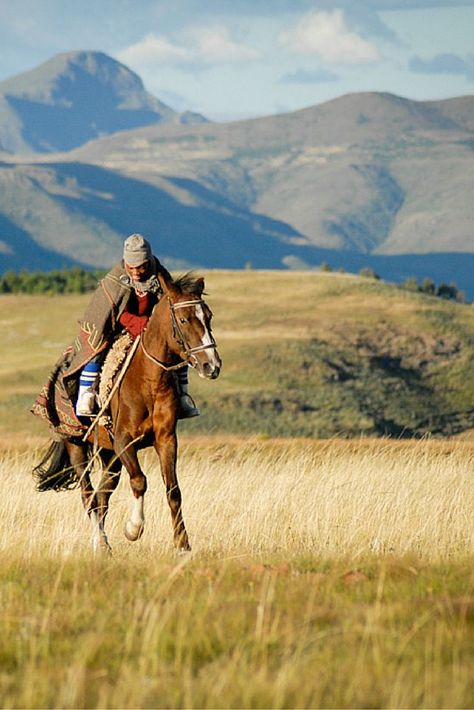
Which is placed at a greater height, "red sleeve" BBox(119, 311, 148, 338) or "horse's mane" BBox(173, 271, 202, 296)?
"horse's mane" BBox(173, 271, 202, 296)

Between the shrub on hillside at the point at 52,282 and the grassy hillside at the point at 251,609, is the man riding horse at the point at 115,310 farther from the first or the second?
the shrub on hillside at the point at 52,282

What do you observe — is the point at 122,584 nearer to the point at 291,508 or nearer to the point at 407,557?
the point at 407,557

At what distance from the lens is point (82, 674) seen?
566 centimetres

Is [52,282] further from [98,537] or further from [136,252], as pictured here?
[98,537]

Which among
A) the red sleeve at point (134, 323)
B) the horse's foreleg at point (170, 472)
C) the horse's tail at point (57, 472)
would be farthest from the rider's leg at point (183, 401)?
the horse's tail at point (57, 472)

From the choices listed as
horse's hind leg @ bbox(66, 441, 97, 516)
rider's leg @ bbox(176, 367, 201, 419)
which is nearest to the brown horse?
rider's leg @ bbox(176, 367, 201, 419)

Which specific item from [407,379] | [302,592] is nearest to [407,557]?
[302,592]

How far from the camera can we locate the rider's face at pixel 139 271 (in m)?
11.7

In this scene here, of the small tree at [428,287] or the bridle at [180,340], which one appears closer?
the bridle at [180,340]

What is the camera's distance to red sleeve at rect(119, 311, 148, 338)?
1188cm

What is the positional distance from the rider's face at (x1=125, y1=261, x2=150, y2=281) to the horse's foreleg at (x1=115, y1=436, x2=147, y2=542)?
154cm

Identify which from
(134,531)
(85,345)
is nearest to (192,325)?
(85,345)

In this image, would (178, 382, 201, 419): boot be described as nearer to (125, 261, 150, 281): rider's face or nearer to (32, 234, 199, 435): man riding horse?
(32, 234, 199, 435): man riding horse

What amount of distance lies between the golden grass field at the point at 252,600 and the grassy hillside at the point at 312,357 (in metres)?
48.6
